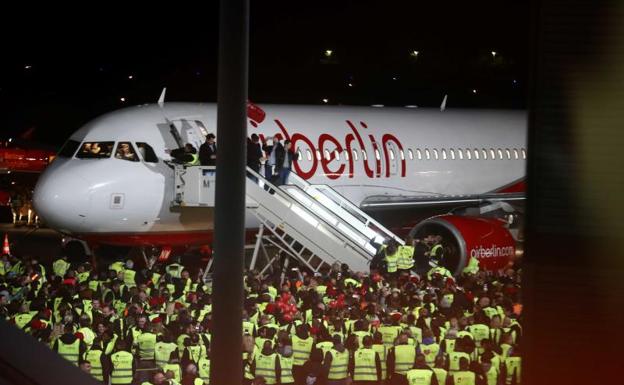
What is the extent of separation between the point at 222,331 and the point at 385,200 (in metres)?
16.7

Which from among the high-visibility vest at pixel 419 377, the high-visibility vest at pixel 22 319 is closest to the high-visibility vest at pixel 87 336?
the high-visibility vest at pixel 22 319

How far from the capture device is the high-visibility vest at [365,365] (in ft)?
37.1

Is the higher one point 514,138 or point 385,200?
point 514,138

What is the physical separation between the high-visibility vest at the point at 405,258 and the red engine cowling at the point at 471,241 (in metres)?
2.39

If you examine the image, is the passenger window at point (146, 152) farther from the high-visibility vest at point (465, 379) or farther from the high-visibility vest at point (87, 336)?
the high-visibility vest at point (465, 379)

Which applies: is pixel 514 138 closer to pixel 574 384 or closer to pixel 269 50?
pixel 574 384

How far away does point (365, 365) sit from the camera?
11.3 metres

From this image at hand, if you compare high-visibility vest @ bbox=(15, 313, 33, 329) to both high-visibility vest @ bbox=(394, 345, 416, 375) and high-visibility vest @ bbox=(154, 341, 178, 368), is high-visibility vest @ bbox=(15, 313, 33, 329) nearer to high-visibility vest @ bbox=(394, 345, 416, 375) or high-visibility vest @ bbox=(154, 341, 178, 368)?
high-visibility vest @ bbox=(154, 341, 178, 368)

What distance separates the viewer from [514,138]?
26.3m

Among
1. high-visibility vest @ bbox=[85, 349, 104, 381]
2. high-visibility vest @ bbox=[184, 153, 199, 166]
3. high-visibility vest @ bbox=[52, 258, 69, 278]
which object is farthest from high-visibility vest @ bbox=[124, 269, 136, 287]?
high-visibility vest @ bbox=[85, 349, 104, 381]

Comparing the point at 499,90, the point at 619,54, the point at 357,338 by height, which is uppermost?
the point at 499,90

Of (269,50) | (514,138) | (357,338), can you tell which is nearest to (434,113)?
(514,138)

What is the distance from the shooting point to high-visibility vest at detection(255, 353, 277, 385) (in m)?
11.0

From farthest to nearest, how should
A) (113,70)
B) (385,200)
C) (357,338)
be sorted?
(113,70)
(385,200)
(357,338)
